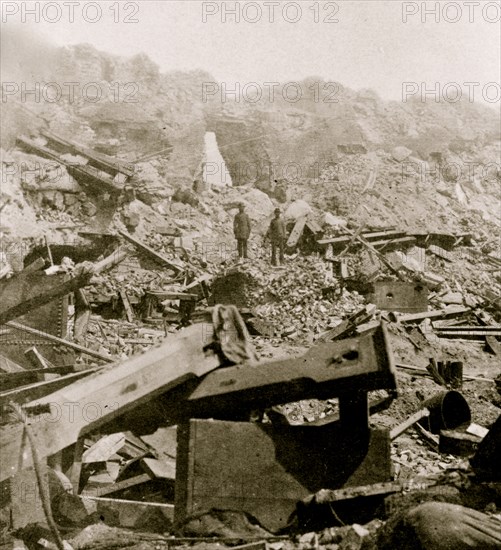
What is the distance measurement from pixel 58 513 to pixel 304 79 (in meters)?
35.7

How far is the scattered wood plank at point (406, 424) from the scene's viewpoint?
5.59 metres

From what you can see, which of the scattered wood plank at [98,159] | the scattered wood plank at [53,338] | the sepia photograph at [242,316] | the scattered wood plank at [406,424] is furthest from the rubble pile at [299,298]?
the scattered wood plank at [98,159]

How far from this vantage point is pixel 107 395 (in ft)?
10.3

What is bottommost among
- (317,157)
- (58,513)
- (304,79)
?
(58,513)

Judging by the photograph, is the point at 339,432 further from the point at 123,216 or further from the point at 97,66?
the point at 97,66

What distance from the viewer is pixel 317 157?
87.7 feet

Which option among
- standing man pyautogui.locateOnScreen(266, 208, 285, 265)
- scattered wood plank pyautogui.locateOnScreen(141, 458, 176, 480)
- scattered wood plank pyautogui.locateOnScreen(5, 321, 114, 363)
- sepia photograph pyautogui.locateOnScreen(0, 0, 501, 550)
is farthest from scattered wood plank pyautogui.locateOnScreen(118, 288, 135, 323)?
scattered wood plank pyautogui.locateOnScreen(141, 458, 176, 480)

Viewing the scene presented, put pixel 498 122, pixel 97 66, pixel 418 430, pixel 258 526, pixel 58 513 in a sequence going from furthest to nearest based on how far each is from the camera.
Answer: pixel 498 122 → pixel 97 66 → pixel 418 430 → pixel 58 513 → pixel 258 526

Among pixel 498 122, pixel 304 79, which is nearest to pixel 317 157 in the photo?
pixel 304 79

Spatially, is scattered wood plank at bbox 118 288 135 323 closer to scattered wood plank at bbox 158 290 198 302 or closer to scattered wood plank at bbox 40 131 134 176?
scattered wood plank at bbox 158 290 198 302

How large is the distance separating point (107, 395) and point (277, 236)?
42.0 ft

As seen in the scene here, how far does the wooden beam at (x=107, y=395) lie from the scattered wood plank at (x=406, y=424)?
2.98 meters

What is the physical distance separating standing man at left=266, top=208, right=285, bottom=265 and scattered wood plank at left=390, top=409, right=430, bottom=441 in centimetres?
1017

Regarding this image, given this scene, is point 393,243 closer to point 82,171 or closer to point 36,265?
point 82,171
